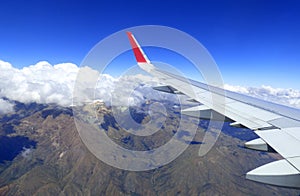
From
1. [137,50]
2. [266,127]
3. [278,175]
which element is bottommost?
[278,175]

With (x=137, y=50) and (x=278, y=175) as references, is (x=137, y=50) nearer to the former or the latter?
(x=137, y=50)

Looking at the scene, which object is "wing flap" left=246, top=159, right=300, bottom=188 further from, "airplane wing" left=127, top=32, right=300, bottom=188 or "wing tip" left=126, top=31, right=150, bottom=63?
"wing tip" left=126, top=31, right=150, bottom=63

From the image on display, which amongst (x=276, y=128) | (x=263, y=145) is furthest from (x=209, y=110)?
(x=263, y=145)

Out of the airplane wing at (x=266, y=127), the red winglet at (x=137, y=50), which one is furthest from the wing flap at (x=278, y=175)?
the red winglet at (x=137, y=50)

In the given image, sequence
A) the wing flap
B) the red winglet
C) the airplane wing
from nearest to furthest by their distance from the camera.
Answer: the wing flap < the airplane wing < the red winglet

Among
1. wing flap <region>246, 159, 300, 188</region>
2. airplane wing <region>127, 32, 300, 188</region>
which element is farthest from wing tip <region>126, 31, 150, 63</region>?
wing flap <region>246, 159, 300, 188</region>

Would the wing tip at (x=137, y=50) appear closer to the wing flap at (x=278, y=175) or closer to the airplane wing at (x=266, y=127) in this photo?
the airplane wing at (x=266, y=127)

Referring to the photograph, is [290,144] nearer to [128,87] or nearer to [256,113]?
[256,113]

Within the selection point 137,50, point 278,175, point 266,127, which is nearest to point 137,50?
point 137,50
